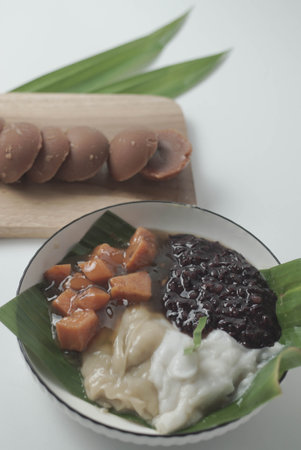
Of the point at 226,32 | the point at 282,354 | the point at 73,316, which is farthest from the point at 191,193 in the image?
the point at 226,32

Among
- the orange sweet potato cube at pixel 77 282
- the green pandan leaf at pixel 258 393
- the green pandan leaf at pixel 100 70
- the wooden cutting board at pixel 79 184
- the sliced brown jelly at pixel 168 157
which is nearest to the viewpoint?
the green pandan leaf at pixel 258 393

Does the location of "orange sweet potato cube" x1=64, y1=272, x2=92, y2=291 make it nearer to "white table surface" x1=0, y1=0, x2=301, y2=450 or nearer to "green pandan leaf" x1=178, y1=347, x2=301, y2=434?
"white table surface" x1=0, y1=0, x2=301, y2=450

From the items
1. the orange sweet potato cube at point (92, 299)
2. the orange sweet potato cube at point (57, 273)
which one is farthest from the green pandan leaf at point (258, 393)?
the orange sweet potato cube at point (57, 273)

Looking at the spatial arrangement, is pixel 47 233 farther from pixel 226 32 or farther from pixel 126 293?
pixel 226 32

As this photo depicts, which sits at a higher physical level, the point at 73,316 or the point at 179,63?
the point at 179,63

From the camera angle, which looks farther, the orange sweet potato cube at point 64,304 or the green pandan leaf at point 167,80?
the green pandan leaf at point 167,80

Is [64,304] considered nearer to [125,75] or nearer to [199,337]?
[199,337]

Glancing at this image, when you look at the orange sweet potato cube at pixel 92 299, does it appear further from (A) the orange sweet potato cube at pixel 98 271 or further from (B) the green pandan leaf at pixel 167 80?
(B) the green pandan leaf at pixel 167 80

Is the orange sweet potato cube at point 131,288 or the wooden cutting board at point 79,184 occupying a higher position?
the wooden cutting board at point 79,184
